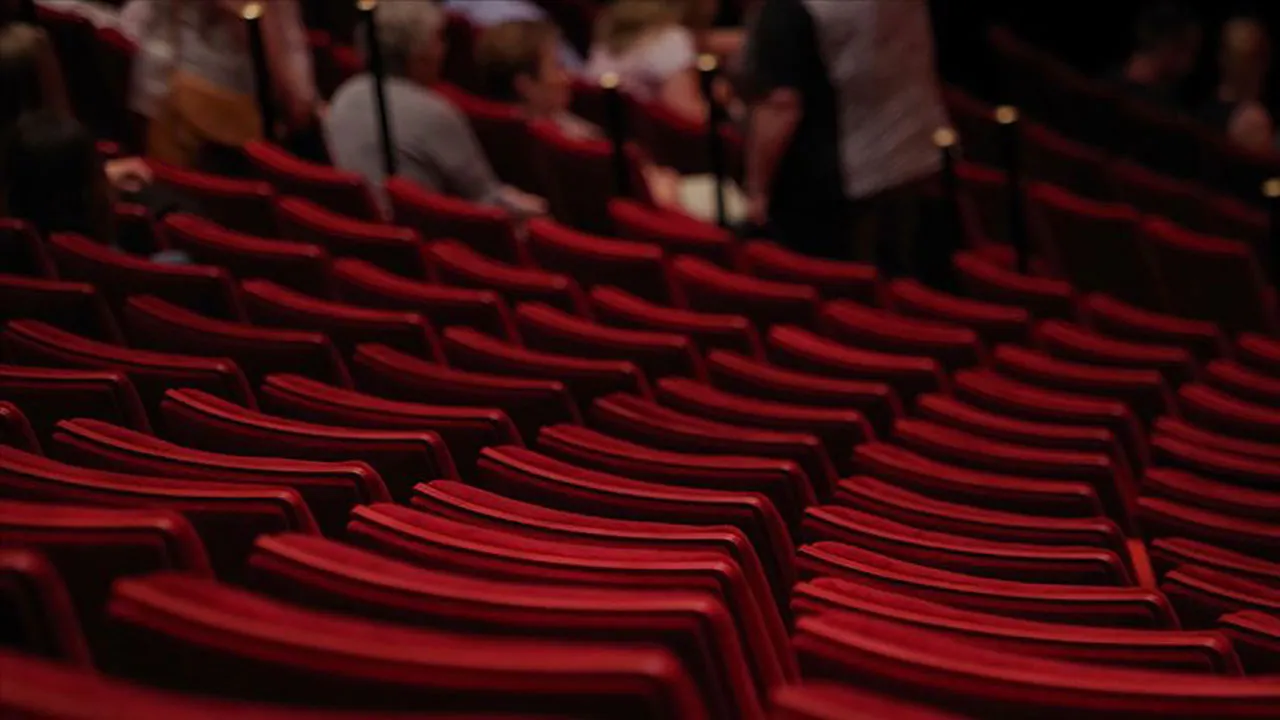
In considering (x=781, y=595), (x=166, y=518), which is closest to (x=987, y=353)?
(x=781, y=595)

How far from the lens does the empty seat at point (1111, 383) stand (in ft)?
3.84

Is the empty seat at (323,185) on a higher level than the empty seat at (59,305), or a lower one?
higher

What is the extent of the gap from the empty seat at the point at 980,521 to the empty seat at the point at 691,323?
28cm

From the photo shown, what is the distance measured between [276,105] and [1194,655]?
1.16 meters

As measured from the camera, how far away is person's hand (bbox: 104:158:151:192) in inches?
52.2

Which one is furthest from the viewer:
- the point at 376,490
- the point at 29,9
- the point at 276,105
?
the point at 276,105

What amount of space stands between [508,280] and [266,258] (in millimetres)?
145

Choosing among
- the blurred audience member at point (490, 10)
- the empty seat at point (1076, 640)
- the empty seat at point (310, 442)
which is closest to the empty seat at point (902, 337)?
the empty seat at point (310, 442)

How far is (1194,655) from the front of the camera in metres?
0.60

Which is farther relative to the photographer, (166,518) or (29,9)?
(29,9)

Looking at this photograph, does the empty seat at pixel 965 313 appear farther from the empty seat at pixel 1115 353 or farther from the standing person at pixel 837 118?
the standing person at pixel 837 118

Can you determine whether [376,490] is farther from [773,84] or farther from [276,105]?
[276,105]

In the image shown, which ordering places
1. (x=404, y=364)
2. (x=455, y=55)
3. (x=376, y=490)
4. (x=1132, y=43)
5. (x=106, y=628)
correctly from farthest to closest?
(x=1132, y=43) → (x=455, y=55) → (x=404, y=364) → (x=376, y=490) → (x=106, y=628)

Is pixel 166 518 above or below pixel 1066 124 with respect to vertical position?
below
